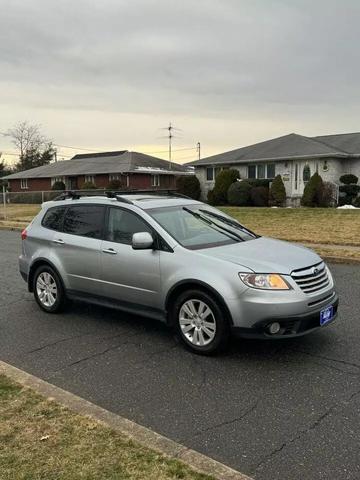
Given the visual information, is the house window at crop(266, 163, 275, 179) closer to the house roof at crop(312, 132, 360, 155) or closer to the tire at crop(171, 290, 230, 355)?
the house roof at crop(312, 132, 360, 155)

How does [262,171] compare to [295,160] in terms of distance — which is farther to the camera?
[262,171]

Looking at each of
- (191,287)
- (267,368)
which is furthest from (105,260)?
(267,368)

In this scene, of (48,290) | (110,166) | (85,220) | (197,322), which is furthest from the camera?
(110,166)

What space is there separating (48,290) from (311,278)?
11.6 feet

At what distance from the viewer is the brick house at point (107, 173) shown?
45.9 metres

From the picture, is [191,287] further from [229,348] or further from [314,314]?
[314,314]

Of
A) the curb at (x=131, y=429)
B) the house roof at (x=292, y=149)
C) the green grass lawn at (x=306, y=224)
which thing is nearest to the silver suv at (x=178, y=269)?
the curb at (x=131, y=429)

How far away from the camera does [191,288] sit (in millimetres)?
4992

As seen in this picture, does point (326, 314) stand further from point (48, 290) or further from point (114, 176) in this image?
point (114, 176)

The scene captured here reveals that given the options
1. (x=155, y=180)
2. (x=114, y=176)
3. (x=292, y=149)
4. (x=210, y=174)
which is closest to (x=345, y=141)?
(x=292, y=149)

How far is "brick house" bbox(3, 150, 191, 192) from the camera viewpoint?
45906 mm

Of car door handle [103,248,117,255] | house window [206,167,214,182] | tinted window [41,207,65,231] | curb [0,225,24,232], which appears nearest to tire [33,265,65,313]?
tinted window [41,207,65,231]

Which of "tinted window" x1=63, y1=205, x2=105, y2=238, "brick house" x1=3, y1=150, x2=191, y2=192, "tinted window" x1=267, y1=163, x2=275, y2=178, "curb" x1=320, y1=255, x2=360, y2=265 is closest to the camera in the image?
"tinted window" x1=63, y1=205, x2=105, y2=238

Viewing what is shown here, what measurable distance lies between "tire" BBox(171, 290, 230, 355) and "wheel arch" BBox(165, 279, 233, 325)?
38 millimetres
